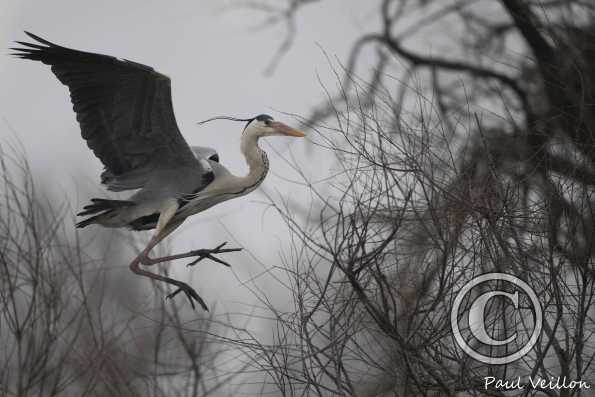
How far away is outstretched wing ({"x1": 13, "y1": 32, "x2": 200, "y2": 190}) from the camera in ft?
16.2

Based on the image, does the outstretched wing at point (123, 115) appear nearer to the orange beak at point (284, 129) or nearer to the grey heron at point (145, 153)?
the grey heron at point (145, 153)

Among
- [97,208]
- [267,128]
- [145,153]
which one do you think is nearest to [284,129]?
[267,128]

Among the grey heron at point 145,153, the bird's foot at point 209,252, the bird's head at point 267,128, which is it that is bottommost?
the bird's foot at point 209,252

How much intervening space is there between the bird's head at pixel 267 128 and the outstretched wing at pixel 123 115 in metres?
0.42

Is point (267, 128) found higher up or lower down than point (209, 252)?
higher up

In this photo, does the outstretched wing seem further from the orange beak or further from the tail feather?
the orange beak

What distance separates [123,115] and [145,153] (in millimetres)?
283

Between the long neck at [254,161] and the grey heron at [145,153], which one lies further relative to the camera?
the long neck at [254,161]

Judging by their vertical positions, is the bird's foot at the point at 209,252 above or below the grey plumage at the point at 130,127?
below

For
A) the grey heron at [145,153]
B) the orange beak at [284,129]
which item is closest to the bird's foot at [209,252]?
the grey heron at [145,153]

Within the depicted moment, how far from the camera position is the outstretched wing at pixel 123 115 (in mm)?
4930

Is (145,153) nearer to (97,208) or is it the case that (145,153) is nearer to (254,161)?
(97,208)

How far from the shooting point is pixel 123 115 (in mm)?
5172

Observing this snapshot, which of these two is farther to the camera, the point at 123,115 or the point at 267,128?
the point at 267,128
